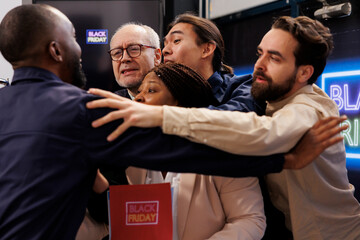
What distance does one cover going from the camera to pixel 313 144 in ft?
4.18

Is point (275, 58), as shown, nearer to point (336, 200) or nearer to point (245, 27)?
point (336, 200)

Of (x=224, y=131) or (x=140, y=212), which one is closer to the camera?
(x=224, y=131)

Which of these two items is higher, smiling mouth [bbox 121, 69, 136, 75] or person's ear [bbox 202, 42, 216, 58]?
person's ear [bbox 202, 42, 216, 58]

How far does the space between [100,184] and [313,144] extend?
73 centimetres

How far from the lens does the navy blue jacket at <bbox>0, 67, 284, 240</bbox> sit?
120 cm

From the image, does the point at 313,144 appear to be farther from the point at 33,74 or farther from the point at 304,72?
the point at 33,74

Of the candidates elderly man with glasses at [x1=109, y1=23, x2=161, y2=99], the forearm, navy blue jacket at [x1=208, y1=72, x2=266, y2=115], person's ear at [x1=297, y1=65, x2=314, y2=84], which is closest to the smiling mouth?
elderly man with glasses at [x1=109, y1=23, x2=161, y2=99]

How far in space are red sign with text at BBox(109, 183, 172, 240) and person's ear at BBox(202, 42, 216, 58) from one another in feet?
4.03

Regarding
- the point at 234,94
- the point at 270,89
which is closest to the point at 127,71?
the point at 234,94

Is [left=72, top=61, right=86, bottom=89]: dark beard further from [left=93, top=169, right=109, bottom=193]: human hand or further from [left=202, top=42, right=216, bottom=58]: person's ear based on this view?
Result: [left=202, top=42, right=216, bottom=58]: person's ear

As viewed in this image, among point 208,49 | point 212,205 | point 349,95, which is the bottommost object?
point 212,205

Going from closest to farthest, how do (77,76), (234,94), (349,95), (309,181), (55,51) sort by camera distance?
(55,51)
(77,76)
(309,181)
(234,94)
(349,95)

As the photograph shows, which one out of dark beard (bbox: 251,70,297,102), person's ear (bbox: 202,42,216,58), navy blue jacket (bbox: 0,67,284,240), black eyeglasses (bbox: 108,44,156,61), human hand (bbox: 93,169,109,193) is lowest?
human hand (bbox: 93,169,109,193)

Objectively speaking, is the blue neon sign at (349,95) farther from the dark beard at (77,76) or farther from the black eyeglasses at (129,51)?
the dark beard at (77,76)
